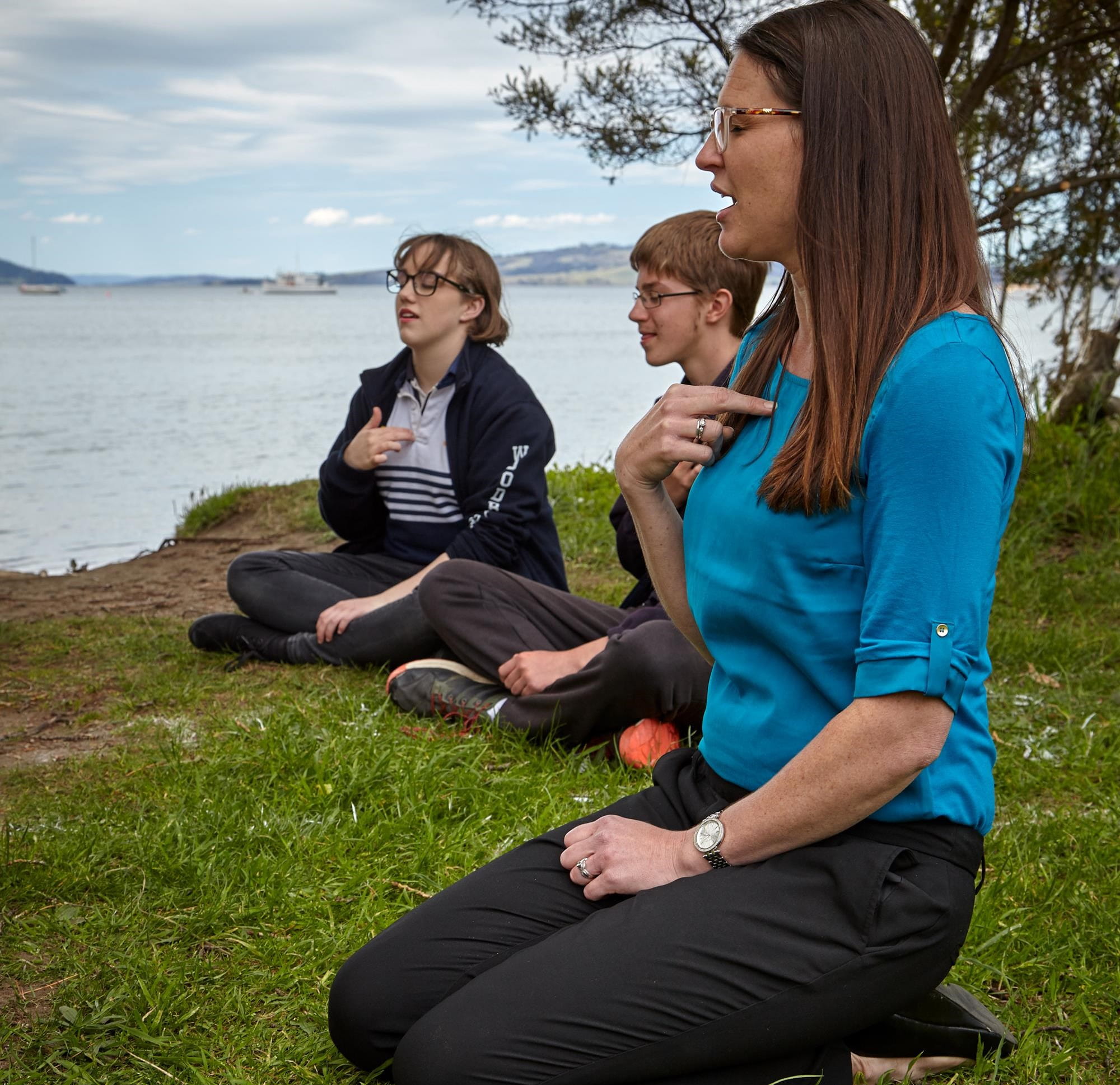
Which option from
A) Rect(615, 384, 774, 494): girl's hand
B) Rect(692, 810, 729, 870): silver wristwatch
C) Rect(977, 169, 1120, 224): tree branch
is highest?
Rect(977, 169, 1120, 224): tree branch

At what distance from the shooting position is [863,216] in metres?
1.65

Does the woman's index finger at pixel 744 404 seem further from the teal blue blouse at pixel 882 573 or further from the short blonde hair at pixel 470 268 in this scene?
the short blonde hair at pixel 470 268

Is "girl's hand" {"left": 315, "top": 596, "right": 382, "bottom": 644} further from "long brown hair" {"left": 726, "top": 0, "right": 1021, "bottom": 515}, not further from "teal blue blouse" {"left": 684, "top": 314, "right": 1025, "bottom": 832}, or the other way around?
"long brown hair" {"left": 726, "top": 0, "right": 1021, "bottom": 515}

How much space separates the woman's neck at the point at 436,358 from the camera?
4.57m

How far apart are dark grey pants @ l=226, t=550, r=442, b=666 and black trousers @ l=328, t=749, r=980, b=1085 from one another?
8.37 ft

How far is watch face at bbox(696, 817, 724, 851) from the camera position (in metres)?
1.75

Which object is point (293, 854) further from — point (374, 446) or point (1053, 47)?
point (1053, 47)

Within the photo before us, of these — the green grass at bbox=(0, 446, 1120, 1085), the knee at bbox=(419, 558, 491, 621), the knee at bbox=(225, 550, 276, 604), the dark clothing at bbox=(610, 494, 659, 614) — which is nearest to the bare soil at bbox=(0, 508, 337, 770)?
the green grass at bbox=(0, 446, 1120, 1085)

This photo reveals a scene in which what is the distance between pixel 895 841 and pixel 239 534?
6.71m

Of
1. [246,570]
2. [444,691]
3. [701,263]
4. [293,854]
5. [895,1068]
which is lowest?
[895,1068]

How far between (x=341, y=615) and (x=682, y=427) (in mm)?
2801

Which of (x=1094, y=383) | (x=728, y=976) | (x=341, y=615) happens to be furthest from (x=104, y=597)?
(x=1094, y=383)

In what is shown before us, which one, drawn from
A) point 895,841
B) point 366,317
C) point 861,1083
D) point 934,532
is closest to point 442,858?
point 861,1083

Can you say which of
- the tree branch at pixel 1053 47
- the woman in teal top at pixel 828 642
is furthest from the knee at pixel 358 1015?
the tree branch at pixel 1053 47
